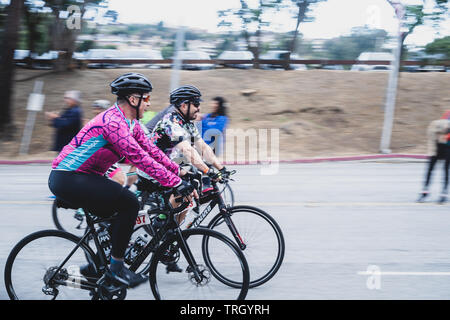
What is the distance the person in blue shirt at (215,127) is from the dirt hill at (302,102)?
6.78 meters

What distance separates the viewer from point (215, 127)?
850 centimetres

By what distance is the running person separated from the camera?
369 cm

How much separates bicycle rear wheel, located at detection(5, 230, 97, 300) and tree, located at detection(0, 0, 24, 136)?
47.1ft

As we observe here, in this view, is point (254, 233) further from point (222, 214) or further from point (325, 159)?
point (325, 159)

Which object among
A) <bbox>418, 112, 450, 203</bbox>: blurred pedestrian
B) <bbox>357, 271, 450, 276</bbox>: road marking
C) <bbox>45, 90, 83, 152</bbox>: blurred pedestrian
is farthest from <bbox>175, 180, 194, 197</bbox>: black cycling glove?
<bbox>45, 90, 83, 152</bbox>: blurred pedestrian

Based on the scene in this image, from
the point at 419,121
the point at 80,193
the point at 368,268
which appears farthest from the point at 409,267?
the point at 419,121

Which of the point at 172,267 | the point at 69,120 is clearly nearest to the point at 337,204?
the point at 172,267

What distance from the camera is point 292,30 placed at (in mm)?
25469

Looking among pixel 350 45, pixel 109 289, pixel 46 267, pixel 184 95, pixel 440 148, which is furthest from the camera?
pixel 350 45

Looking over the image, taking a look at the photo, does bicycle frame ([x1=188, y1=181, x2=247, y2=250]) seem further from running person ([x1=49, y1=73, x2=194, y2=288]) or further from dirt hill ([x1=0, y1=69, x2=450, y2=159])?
dirt hill ([x1=0, y1=69, x2=450, y2=159])

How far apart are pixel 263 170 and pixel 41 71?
15.9 m

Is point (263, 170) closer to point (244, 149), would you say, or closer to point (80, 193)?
point (244, 149)

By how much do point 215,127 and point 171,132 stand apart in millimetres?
3483

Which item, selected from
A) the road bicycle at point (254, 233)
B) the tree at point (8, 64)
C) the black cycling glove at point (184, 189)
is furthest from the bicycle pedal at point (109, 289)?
the tree at point (8, 64)
